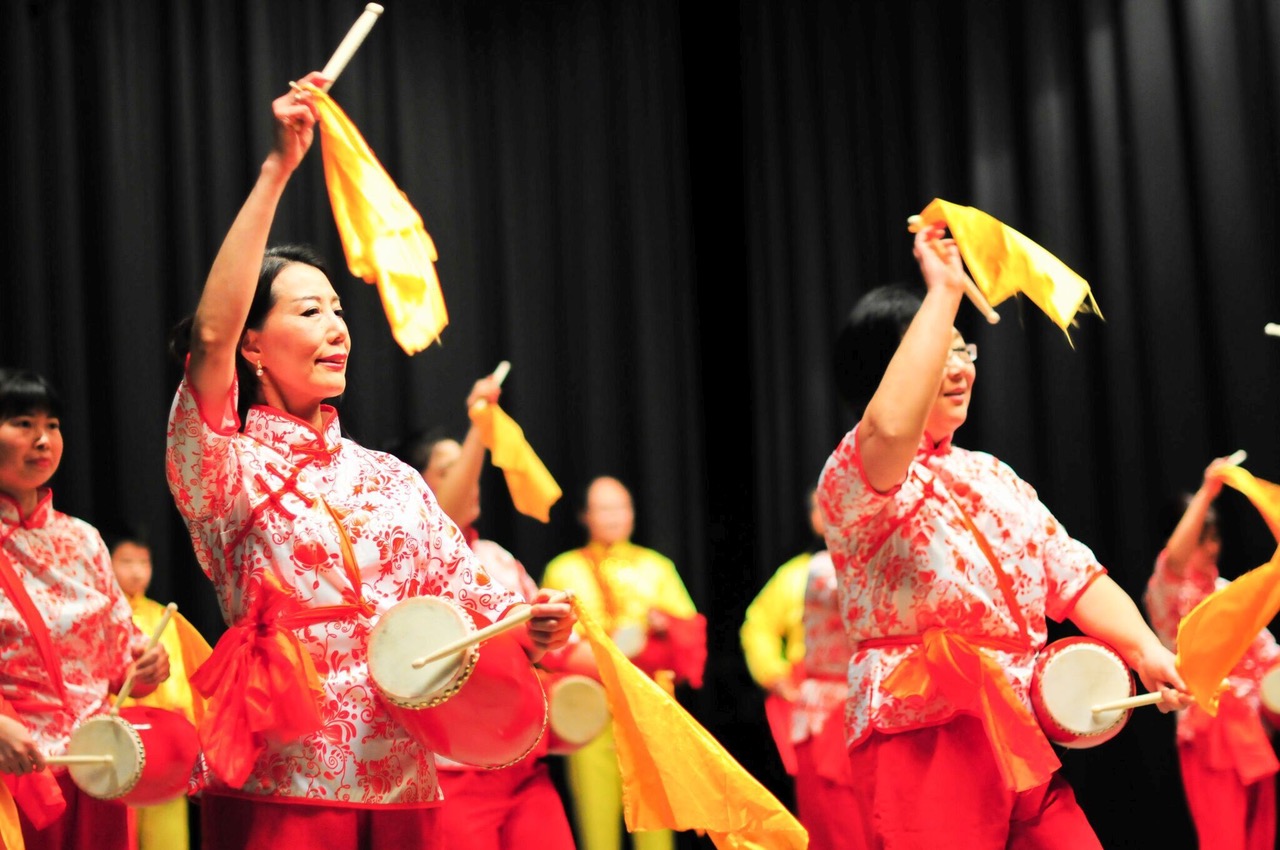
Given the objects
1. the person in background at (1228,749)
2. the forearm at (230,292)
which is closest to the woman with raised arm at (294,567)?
the forearm at (230,292)

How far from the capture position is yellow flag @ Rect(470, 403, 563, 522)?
3.36 meters

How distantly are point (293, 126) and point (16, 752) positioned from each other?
1237 mm

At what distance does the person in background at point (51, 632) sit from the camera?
9.16 feet

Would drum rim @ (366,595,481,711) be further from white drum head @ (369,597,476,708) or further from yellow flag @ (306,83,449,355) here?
yellow flag @ (306,83,449,355)

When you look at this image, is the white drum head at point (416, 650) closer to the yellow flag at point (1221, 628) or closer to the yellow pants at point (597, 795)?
the yellow flag at point (1221, 628)

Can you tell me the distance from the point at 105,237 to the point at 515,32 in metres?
1.75

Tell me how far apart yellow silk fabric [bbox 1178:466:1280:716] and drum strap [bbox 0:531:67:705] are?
2012mm

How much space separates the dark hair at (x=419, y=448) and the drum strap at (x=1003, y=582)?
73.2 inches

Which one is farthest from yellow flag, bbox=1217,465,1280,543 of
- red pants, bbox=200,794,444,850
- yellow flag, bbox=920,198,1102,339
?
red pants, bbox=200,794,444,850

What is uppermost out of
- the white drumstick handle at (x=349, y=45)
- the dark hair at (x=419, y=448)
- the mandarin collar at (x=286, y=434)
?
the white drumstick handle at (x=349, y=45)

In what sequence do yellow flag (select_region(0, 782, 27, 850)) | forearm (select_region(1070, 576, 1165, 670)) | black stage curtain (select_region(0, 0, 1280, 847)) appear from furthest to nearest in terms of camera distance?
black stage curtain (select_region(0, 0, 1280, 847)), yellow flag (select_region(0, 782, 27, 850)), forearm (select_region(1070, 576, 1165, 670))

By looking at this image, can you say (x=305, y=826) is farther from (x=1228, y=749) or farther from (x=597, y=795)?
(x=1228, y=749)

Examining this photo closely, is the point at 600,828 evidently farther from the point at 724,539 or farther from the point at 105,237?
the point at 105,237

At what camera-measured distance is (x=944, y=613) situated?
83.9 inches
